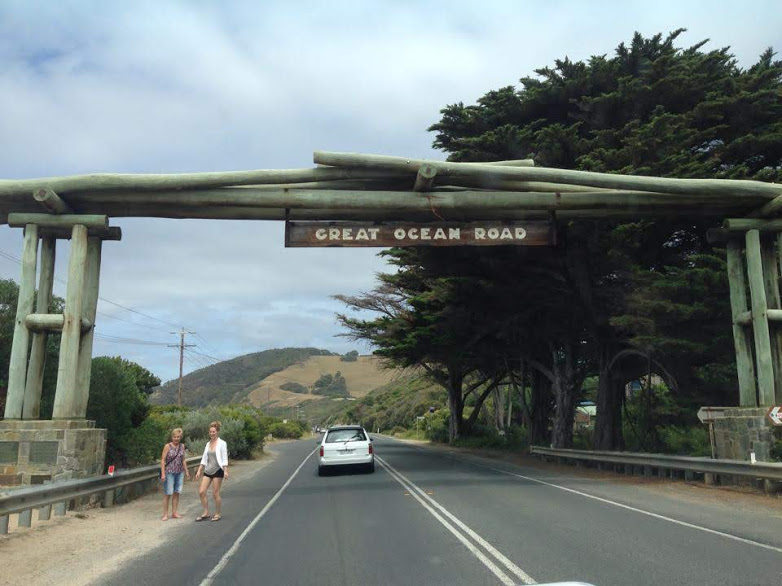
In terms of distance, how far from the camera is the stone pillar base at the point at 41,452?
42.4ft

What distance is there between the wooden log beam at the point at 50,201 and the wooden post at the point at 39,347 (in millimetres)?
881

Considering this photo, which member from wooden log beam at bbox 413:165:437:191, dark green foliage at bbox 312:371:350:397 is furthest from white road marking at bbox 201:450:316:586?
dark green foliage at bbox 312:371:350:397

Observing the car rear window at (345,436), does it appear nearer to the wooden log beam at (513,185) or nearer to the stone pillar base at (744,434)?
the wooden log beam at (513,185)

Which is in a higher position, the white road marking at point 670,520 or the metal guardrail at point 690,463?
the metal guardrail at point 690,463

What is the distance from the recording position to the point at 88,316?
1527cm

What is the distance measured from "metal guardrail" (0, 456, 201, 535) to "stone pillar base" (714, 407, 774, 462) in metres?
13.2

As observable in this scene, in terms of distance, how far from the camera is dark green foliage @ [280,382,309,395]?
177300 millimetres

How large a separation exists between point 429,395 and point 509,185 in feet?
220

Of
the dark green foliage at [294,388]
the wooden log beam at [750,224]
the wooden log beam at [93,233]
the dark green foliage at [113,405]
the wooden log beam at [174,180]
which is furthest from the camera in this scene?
the dark green foliage at [294,388]

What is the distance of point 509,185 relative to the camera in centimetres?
1575

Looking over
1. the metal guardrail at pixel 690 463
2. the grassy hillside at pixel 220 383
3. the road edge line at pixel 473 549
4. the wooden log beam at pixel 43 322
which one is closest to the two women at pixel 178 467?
the road edge line at pixel 473 549

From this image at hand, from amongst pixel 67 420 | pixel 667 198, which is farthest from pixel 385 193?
pixel 67 420

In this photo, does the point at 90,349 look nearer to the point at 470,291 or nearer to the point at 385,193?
the point at 385,193

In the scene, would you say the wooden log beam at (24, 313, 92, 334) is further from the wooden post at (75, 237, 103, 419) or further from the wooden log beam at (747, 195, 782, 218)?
the wooden log beam at (747, 195, 782, 218)
